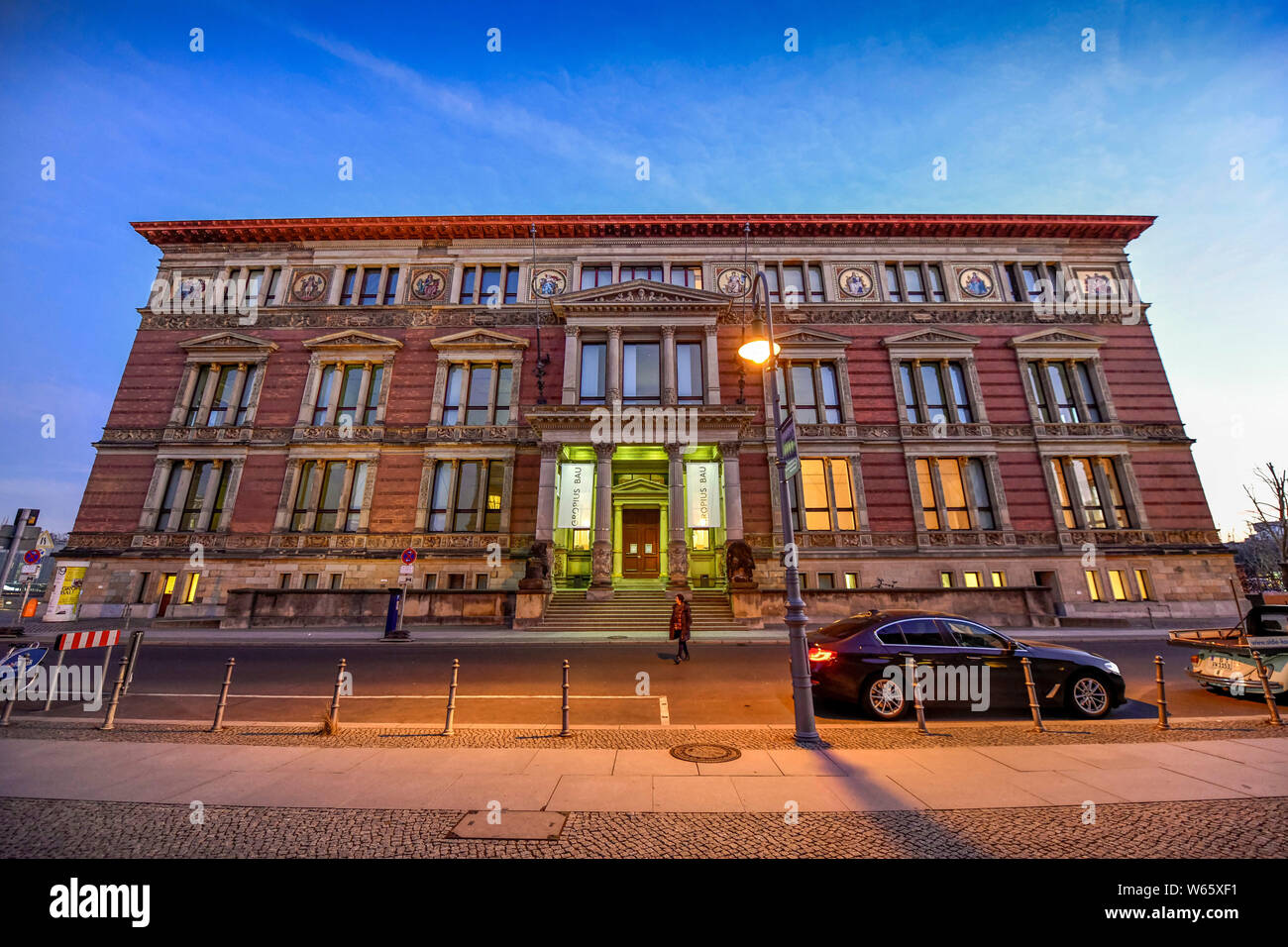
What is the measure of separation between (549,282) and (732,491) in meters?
16.3

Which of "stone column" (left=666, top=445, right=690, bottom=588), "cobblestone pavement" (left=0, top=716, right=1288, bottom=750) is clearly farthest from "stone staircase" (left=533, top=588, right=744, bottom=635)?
"cobblestone pavement" (left=0, top=716, right=1288, bottom=750)

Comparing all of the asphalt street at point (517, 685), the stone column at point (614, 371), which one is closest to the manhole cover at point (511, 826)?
the asphalt street at point (517, 685)

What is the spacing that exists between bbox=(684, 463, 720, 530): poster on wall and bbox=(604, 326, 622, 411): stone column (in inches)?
231

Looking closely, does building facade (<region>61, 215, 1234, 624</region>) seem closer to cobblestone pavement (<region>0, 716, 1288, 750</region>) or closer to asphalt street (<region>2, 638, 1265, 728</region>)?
asphalt street (<region>2, 638, 1265, 728</region>)

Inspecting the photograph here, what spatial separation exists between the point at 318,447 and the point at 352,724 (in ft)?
73.4

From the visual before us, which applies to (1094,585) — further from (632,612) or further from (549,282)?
(549,282)

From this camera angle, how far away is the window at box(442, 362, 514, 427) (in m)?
26.5

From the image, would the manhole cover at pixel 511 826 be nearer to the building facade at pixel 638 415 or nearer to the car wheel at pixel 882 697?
the car wheel at pixel 882 697

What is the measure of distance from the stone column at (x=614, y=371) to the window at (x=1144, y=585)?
2668cm
